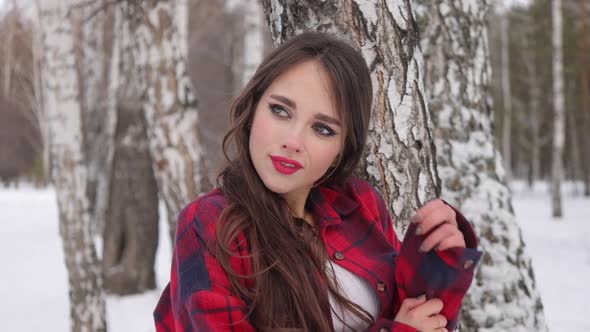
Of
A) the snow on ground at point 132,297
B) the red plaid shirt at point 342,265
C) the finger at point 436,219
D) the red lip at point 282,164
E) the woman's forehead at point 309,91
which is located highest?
the woman's forehead at point 309,91

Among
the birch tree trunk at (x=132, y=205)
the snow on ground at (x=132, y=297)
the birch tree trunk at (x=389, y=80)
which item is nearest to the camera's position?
the birch tree trunk at (x=389, y=80)

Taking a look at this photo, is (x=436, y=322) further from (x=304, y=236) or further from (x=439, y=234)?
(x=304, y=236)

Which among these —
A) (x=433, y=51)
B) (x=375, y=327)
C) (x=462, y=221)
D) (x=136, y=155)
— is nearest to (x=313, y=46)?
(x=462, y=221)

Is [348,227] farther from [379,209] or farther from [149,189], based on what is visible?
[149,189]

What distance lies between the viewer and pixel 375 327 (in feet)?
4.40

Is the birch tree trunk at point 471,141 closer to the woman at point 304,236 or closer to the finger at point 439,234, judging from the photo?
the woman at point 304,236

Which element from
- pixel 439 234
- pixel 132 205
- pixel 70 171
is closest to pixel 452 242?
pixel 439 234

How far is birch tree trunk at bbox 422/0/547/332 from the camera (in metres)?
3.00

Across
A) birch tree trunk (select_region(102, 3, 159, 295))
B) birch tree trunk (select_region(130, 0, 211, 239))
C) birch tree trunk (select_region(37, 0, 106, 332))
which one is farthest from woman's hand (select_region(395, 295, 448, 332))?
birch tree trunk (select_region(102, 3, 159, 295))

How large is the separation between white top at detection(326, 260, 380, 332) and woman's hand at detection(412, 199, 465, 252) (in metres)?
0.25

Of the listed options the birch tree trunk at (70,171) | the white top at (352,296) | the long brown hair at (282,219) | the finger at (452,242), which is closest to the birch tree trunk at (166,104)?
the birch tree trunk at (70,171)

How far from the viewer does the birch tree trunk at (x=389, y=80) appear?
1.76m

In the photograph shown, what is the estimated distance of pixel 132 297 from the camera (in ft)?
23.0

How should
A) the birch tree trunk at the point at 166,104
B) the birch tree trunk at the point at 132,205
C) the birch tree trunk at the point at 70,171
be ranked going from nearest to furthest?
1. the birch tree trunk at the point at 166,104
2. the birch tree trunk at the point at 70,171
3. the birch tree trunk at the point at 132,205
